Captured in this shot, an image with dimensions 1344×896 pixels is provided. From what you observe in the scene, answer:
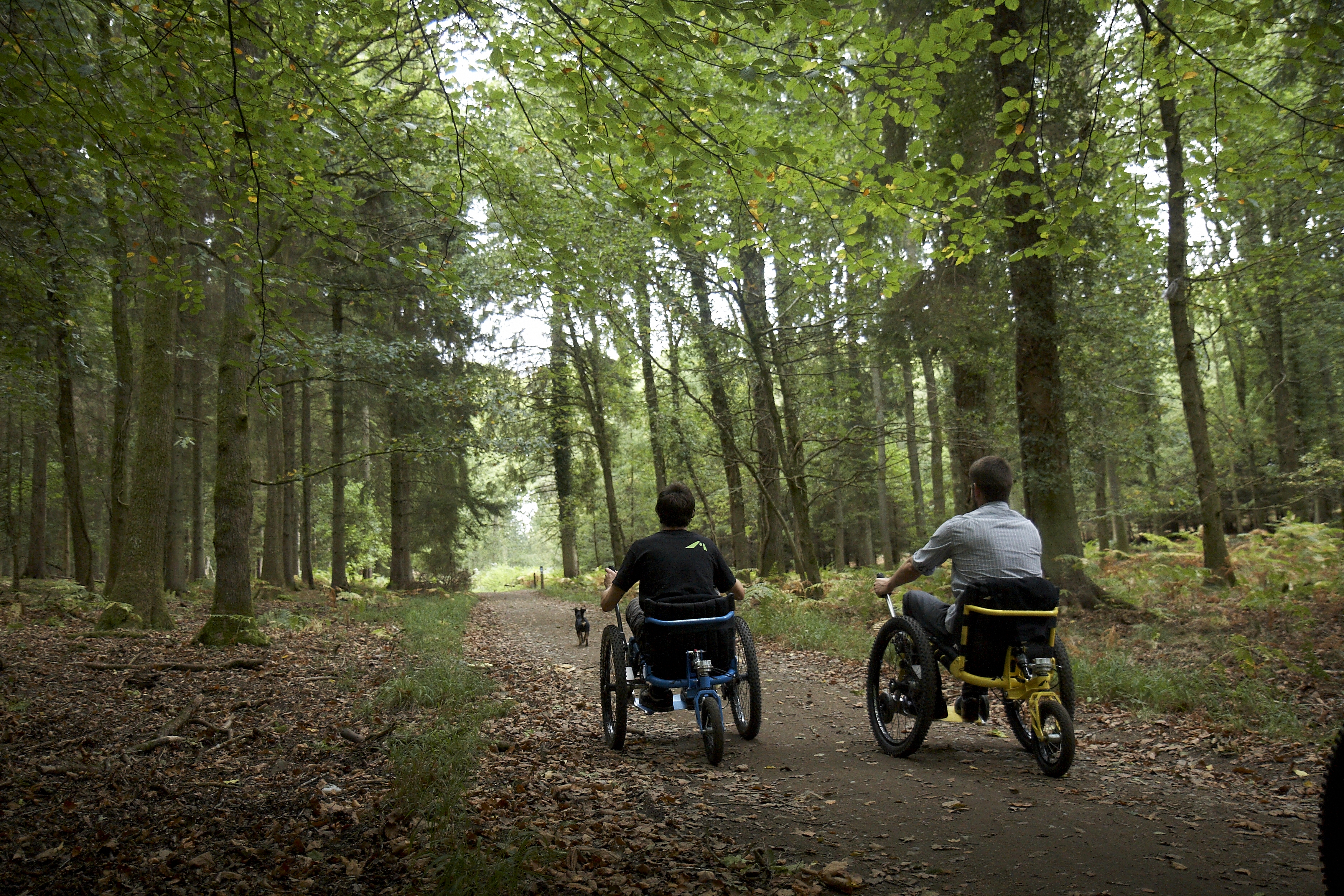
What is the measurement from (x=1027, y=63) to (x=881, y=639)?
278 inches

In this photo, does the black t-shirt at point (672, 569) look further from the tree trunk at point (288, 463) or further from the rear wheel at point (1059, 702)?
the tree trunk at point (288, 463)

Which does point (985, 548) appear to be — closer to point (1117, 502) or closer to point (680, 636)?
point (680, 636)

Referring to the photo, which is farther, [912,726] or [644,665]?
[644,665]

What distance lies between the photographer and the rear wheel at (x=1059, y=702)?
3904mm

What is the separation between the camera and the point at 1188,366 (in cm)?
960

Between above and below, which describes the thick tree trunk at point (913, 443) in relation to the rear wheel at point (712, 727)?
above

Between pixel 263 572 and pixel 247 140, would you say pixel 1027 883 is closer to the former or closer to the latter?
pixel 247 140

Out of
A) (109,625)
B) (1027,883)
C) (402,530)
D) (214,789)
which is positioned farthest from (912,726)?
(402,530)

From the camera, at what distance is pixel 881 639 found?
15.0 feet

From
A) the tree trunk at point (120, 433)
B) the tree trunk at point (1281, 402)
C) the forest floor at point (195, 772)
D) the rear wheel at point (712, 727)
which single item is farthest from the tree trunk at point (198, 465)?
the tree trunk at point (1281, 402)

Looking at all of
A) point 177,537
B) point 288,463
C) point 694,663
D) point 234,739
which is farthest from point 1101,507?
point 177,537

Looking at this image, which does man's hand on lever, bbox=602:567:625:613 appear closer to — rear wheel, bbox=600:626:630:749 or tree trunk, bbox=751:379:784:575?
rear wheel, bbox=600:626:630:749

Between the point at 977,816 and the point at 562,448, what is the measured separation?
1856cm

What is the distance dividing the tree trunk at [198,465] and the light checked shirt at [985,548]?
47.6ft
